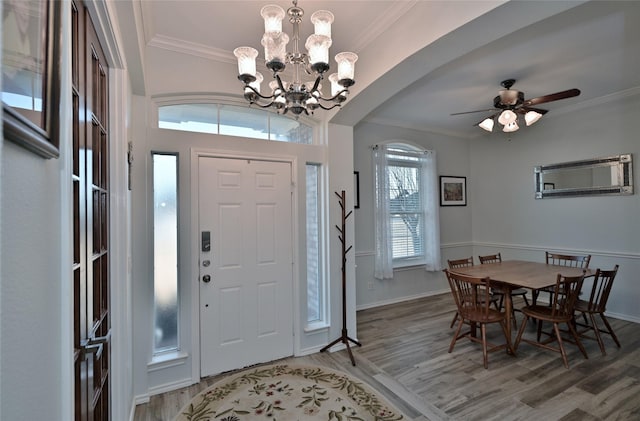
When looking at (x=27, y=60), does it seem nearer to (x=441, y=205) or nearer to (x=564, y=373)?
(x=564, y=373)

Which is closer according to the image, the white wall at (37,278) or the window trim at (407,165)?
the white wall at (37,278)

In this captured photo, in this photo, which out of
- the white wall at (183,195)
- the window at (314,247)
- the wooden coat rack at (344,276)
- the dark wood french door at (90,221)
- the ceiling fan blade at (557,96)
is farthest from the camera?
the window at (314,247)

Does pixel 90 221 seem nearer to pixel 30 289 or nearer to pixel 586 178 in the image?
pixel 30 289

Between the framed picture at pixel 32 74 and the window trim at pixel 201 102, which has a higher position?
the window trim at pixel 201 102

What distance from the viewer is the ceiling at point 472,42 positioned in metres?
2.18

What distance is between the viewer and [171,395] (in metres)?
2.51

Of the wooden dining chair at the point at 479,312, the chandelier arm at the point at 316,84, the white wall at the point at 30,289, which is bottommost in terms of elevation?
the wooden dining chair at the point at 479,312

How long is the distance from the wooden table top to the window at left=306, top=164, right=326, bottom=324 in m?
1.56

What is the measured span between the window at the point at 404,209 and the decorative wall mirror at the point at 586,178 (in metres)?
1.61

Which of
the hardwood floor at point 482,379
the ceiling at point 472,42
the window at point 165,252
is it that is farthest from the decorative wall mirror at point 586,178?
the window at point 165,252

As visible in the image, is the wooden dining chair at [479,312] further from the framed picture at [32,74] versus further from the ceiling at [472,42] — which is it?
the framed picture at [32,74]

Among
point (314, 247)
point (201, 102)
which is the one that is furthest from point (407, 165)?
point (201, 102)

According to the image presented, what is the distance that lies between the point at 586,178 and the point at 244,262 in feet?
15.6

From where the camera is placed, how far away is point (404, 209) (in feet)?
16.4
